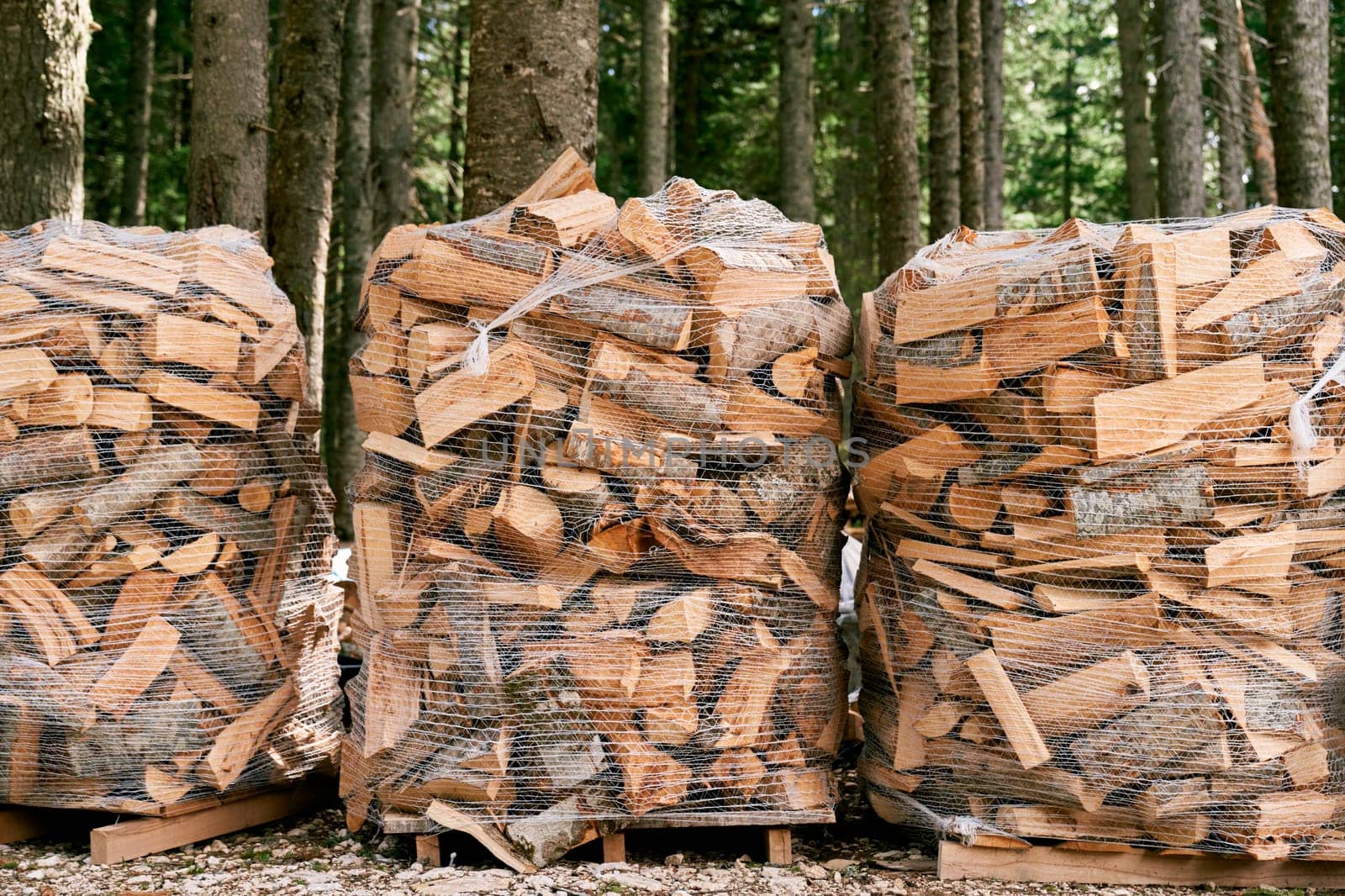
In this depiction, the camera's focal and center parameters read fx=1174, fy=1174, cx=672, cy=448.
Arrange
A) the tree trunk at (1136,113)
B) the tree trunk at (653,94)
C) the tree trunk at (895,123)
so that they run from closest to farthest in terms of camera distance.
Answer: the tree trunk at (895,123) → the tree trunk at (653,94) → the tree trunk at (1136,113)

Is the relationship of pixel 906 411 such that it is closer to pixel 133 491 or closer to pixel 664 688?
pixel 664 688

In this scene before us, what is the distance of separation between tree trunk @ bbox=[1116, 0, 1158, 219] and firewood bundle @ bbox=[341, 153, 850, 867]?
480 inches

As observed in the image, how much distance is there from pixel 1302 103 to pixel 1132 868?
5.22 metres

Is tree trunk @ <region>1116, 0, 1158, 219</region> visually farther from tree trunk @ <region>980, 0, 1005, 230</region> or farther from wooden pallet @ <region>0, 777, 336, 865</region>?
wooden pallet @ <region>0, 777, 336, 865</region>

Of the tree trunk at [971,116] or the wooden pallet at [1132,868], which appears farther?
the tree trunk at [971,116]

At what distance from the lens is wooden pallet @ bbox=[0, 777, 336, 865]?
3.50 m

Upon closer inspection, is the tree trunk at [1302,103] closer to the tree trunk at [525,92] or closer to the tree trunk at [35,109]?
the tree trunk at [525,92]

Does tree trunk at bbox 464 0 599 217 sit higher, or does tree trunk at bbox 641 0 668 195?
tree trunk at bbox 641 0 668 195

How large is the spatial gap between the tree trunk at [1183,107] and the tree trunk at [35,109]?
8.92 meters

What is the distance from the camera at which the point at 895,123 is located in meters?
8.73

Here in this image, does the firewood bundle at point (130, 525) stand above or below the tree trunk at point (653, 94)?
below

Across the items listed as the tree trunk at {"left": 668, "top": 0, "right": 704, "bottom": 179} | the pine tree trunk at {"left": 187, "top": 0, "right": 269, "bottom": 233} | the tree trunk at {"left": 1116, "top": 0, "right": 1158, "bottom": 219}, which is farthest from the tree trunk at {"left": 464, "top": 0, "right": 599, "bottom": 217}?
the tree trunk at {"left": 668, "top": 0, "right": 704, "bottom": 179}

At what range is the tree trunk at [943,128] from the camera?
981 centimetres

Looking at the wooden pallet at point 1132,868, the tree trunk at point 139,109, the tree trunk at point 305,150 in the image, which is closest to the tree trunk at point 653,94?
the tree trunk at point 305,150
